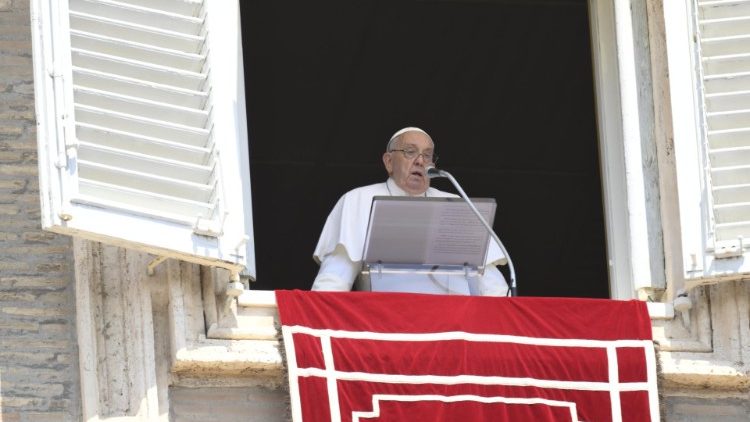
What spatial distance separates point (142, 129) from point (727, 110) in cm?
213

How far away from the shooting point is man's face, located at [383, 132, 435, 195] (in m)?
10.2

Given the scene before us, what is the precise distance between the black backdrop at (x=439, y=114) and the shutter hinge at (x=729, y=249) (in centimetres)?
329

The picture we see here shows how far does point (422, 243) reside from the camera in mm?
9117

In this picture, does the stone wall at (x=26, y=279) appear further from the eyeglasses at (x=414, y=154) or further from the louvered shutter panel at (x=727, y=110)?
the louvered shutter panel at (x=727, y=110)

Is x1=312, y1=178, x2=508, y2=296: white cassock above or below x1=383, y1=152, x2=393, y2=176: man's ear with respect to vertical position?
below

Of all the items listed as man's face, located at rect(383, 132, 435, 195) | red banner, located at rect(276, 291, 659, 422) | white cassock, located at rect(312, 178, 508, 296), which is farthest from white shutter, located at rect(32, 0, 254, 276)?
man's face, located at rect(383, 132, 435, 195)

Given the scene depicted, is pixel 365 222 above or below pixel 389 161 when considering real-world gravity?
below

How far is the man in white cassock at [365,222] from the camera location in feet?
31.2

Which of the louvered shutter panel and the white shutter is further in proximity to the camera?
the louvered shutter panel

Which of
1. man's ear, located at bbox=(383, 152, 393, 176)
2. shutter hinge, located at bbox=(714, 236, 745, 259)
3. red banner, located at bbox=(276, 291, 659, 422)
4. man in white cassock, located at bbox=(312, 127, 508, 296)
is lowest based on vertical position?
red banner, located at bbox=(276, 291, 659, 422)

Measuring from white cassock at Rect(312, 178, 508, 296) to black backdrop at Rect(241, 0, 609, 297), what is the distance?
2.29 meters

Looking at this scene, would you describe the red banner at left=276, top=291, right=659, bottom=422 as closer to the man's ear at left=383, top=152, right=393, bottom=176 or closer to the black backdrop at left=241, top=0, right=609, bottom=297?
the man's ear at left=383, top=152, right=393, bottom=176

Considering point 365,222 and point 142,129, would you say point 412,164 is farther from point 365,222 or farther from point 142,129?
point 142,129

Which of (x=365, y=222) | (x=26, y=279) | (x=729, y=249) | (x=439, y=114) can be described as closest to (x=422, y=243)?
(x=365, y=222)
